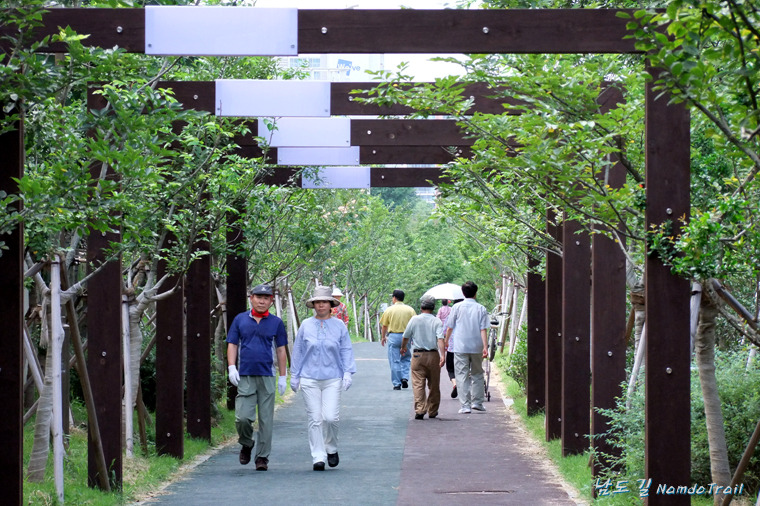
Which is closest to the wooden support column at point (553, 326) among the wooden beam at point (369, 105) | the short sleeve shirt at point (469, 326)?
the wooden beam at point (369, 105)

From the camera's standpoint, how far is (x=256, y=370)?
1112 cm

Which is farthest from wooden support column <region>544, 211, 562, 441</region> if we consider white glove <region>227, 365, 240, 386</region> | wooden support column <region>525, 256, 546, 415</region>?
white glove <region>227, 365, 240, 386</region>

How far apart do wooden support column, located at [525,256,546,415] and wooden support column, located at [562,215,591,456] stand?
4412 mm

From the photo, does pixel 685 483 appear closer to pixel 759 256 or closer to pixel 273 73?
pixel 759 256

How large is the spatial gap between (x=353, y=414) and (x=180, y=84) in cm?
789

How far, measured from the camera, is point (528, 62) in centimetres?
791

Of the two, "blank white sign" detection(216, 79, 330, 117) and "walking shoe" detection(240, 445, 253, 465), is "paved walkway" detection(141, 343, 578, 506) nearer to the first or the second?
"walking shoe" detection(240, 445, 253, 465)

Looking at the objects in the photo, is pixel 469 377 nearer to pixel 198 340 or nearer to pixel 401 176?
pixel 401 176

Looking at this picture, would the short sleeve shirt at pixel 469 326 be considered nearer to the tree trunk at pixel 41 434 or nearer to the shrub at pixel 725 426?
the shrub at pixel 725 426

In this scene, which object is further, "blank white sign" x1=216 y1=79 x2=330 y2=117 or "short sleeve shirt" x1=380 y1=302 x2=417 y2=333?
"short sleeve shirt" x1=380 y1=302 x2=417 y2=333

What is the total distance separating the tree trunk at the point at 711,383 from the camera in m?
7.06

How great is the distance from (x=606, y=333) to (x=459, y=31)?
3.87 meters

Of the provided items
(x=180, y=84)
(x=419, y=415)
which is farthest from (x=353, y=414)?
(x=180, y=84)

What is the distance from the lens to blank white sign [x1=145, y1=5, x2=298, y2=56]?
6547 mm
